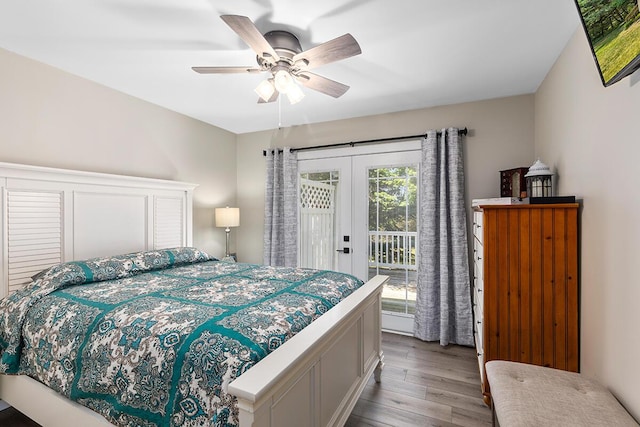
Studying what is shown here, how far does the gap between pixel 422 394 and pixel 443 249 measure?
1405 mm

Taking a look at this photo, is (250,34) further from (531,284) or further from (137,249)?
(137,249)

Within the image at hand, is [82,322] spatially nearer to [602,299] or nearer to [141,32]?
[141,32]

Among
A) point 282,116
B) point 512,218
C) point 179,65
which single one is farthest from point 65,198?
point 512,218

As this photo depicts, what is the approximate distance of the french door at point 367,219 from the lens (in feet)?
11.5

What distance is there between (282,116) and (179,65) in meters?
1.44

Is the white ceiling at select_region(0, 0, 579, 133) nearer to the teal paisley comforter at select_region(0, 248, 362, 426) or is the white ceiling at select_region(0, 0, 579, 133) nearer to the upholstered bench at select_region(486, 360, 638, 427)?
the teal paisley comforter at select_region(0, 248, 362, 426)

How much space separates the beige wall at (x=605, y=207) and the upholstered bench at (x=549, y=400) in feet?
0.47

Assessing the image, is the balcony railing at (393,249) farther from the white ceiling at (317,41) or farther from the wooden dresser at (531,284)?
the white ceiling at (317,41)

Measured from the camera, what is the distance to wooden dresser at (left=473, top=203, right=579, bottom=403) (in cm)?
189

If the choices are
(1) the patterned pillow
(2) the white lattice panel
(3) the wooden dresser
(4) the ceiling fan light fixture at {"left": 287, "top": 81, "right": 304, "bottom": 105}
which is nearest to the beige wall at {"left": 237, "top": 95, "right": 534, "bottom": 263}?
(2) the white lattice panel

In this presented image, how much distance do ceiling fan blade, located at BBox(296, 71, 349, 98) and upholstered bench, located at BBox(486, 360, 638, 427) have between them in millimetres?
2023

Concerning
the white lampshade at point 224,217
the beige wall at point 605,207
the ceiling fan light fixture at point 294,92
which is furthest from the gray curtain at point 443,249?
the white lampshade at point 224,217

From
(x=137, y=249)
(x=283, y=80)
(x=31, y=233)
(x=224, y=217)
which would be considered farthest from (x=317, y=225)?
(x=31, y=233)

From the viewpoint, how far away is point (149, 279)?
2.30 meters
